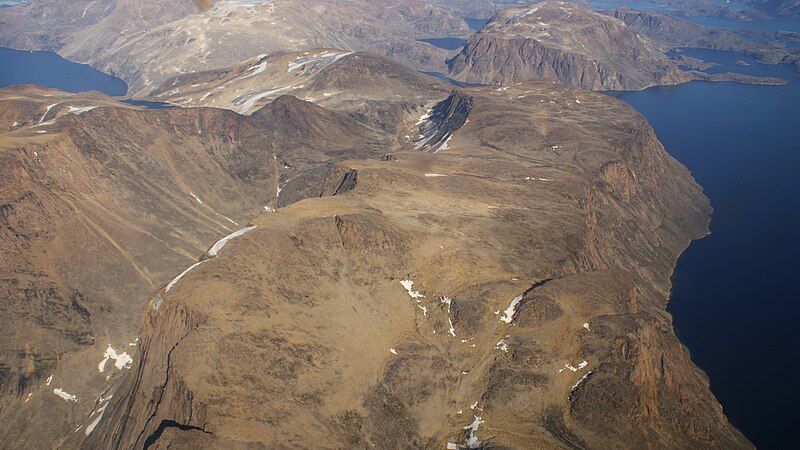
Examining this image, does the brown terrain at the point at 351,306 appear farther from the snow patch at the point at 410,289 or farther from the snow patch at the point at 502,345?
the snow patch at the point at 502,345

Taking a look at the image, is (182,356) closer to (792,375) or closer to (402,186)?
(402,186)

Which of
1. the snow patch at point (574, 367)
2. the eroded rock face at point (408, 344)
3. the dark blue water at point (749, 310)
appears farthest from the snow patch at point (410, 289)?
the dark blue water at point (749, 310)

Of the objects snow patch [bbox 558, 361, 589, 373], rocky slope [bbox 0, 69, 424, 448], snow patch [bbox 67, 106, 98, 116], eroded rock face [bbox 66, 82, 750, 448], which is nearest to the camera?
eroded rock face [bbox 66, 82, 750, 448]

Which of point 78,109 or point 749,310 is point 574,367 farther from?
point 78,109

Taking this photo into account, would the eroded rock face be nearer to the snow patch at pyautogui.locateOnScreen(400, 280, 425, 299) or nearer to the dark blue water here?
the snow patch at pyautogui.locateOnScreen(400, 280, 425, 299)

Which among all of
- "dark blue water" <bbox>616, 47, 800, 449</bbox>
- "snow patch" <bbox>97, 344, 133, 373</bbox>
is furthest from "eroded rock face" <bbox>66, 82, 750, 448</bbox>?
"snow patch" <bbox>97, 344, 133, 373</bbox>
